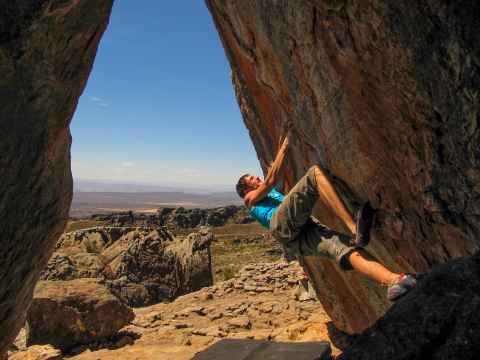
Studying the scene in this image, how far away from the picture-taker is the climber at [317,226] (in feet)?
17.3

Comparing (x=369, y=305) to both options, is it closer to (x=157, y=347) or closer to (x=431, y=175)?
(x=431, y=175)

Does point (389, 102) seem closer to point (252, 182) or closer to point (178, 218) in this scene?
point (252, 182)

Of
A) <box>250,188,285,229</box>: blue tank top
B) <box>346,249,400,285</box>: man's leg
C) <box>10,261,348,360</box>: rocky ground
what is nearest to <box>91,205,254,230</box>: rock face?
<box>10,261,348,360</box>: rocky ground

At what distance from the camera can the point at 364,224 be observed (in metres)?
5.50

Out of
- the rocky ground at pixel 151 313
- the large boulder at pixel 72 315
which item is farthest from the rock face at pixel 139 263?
the large boulder at pixel 72 315

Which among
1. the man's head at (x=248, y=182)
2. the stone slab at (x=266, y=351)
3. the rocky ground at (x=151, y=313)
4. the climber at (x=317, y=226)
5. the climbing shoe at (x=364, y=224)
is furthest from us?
the rocky ground at (x=151, y=313)

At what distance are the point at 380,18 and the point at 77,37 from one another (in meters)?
4.41

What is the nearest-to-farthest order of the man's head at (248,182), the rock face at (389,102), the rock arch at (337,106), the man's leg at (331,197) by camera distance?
1. the rock face at (389,102)
2. the rock arch at (337,106)
3. the man's leg at (331,197)
4. the man's head at (248,182)

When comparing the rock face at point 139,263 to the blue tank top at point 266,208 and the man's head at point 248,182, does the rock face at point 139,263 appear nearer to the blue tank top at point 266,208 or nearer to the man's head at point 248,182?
the man's head at point 248,182

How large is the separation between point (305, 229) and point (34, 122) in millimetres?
4214

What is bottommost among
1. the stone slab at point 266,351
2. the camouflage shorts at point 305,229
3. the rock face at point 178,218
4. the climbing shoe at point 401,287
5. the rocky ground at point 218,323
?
the rock face at point 178,218

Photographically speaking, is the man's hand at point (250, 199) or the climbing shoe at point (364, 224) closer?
the climbing shoe at point (364, 224)

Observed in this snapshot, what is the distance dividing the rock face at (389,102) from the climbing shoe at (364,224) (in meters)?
0.14

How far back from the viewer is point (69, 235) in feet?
68.3
